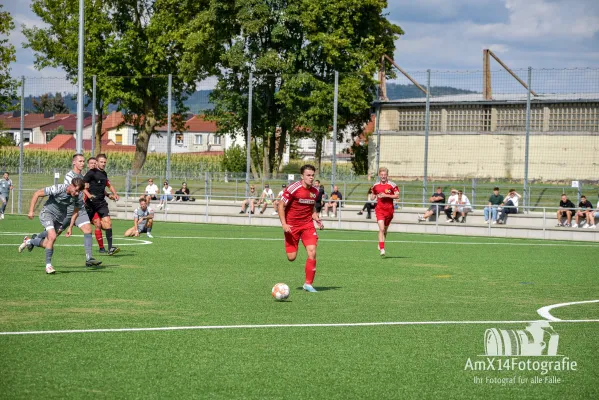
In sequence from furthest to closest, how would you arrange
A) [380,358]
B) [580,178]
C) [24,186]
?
[24,186]
[580,178]
[380,358]

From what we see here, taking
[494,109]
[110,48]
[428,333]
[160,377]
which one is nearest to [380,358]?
[428,333]

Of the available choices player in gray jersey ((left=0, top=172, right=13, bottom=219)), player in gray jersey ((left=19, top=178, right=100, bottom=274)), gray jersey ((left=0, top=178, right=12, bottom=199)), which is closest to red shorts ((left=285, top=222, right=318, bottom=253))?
player in gray jersey ((left=19, top=178, right=100, bottom=274))

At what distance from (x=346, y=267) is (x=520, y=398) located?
10.9 m

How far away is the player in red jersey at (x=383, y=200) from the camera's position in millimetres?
20422

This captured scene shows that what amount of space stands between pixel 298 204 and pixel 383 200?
7198 mm

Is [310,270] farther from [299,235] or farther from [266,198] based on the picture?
[266,198]

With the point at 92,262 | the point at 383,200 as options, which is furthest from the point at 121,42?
the point at 92,262

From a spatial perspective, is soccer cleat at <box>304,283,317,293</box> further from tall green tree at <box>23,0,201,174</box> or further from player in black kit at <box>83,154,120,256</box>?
tall green tree at <box>23,0,201,174</box>

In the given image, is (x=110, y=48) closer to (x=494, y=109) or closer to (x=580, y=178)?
(x=494, y=109)

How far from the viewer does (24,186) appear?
41.2 meters

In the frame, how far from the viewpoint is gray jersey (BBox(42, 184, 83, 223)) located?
1477 cm

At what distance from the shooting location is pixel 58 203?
14906 millimetres

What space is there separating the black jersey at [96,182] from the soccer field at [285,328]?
1.43m

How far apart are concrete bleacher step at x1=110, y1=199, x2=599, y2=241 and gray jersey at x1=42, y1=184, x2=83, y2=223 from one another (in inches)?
750
